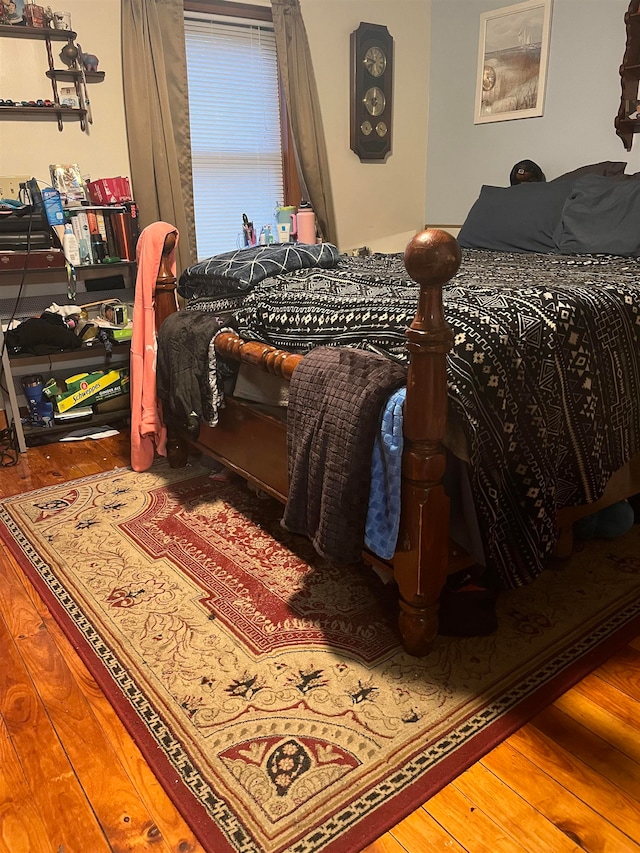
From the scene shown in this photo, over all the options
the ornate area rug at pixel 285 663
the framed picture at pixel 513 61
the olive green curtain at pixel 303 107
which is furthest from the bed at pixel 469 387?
the framed picture at pixel 513 61

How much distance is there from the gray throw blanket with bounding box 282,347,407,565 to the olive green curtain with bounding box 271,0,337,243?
2.60m

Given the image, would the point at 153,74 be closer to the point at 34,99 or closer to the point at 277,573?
the point at 34,99

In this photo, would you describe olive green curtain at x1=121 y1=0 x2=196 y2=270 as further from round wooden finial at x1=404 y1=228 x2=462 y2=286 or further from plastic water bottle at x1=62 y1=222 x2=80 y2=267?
round wooden finial at x1=404 y1=228 x2=462 y2=286

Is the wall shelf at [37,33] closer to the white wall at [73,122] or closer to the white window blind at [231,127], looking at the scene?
the white wall at [73,122]

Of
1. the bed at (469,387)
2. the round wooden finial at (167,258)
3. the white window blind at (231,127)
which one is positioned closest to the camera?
the bed at (469,387)

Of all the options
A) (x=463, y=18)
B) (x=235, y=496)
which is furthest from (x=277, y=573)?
(x=463, y=18)

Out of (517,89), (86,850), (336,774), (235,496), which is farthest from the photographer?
(517,89)

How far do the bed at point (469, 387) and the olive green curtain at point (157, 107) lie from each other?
4.18 feet

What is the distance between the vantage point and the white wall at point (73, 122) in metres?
A: 3.03

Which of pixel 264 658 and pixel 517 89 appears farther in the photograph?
pixel 517 89

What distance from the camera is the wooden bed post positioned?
1.29m

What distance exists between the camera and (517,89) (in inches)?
150

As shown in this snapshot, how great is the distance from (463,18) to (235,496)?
3511 millimetres

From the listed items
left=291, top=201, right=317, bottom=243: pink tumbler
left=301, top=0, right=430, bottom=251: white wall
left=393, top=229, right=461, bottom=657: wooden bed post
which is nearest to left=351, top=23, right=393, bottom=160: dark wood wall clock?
left=301, top=0, right=430, bottom=251: white wall
